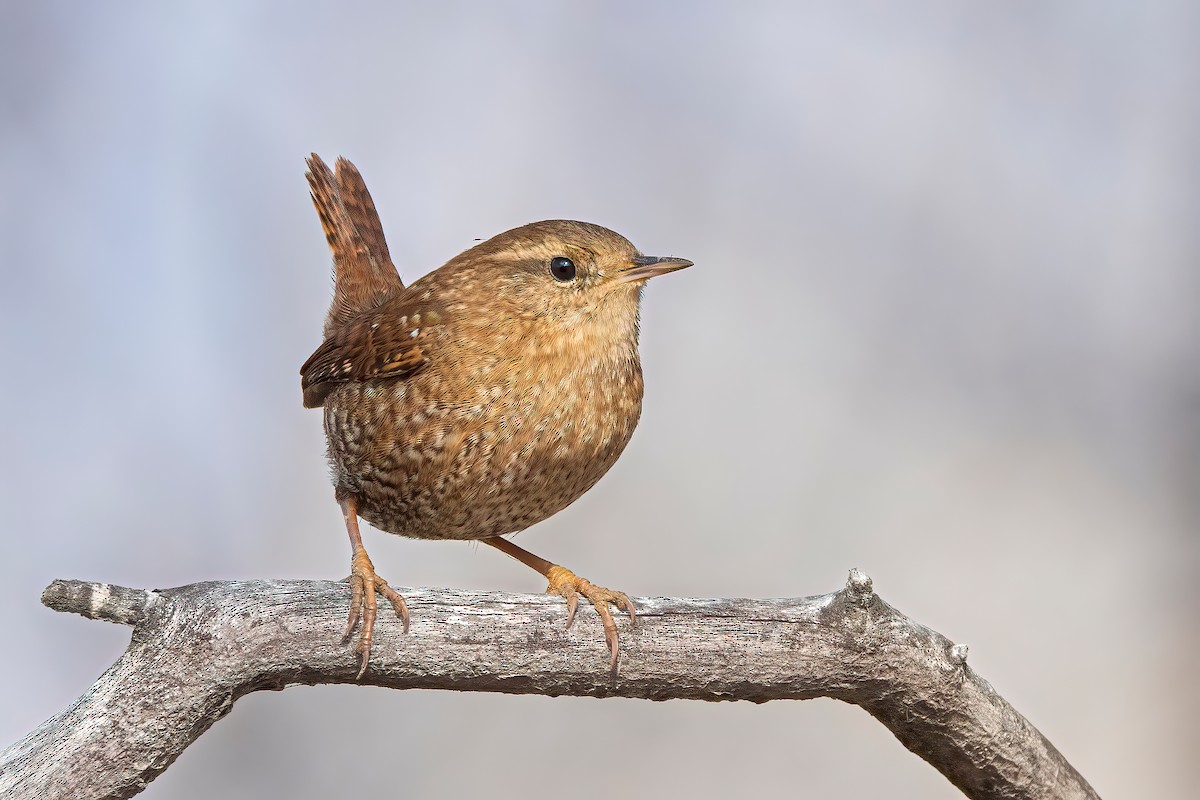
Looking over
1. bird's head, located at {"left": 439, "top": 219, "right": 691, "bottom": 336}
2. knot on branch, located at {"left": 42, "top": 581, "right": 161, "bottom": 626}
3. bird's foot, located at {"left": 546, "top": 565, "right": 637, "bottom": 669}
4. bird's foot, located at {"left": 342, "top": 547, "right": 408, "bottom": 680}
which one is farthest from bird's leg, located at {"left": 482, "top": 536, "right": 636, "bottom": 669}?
knot on branch, located at {"left": 42, "top": 581, "right": 161, "bottom": 626}

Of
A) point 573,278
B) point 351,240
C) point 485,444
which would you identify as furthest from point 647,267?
point 351,240

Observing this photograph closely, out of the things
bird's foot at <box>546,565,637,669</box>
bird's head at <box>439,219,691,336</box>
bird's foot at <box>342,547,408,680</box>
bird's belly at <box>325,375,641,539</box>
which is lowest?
bird's foot at <box>342,547,408,680</box>

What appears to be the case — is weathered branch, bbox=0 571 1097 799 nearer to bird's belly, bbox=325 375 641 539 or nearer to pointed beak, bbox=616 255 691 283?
bird's belly, bbox=325 375 641 539

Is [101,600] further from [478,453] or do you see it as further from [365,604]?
[478,453]

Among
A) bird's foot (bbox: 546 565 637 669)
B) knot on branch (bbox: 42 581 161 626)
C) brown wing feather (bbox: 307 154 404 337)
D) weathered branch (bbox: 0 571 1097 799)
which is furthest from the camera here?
brown wing feather (bbox: 307 154 404 337)

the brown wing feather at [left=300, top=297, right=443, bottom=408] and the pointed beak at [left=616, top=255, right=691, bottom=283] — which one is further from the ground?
the pointed beak at [left=616, top=255, right=691, bottom=283]

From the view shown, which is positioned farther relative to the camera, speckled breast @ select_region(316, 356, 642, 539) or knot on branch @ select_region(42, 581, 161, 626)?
speckled breast @ select_region(316, 356, 642, 539)
